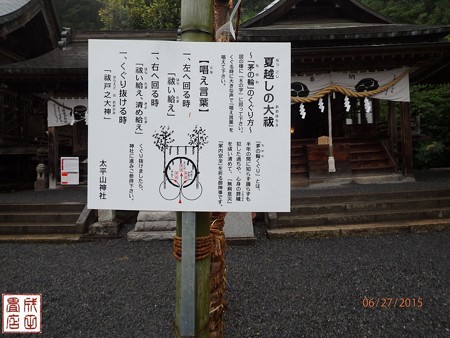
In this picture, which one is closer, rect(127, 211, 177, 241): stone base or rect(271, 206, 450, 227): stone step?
rect(127, 211, 177, 241): stone base

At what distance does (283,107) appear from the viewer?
1.41 meters

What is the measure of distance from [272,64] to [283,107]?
0.84 ft

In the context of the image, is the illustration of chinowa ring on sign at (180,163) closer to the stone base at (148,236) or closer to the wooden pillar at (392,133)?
the stone base at (148,236)

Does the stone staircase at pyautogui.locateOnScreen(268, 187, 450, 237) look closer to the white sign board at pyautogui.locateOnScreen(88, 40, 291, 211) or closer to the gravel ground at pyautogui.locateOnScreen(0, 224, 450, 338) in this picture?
the gravel ground at pyautogui.locateOnScreen(0, 224, 450, 338)

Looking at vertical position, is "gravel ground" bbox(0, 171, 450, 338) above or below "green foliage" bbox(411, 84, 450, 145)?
below

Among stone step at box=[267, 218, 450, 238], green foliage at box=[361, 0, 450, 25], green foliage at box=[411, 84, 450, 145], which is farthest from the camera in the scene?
green foliage at box=[361, 0, 450, 25]

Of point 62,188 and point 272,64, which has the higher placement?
point 272,64

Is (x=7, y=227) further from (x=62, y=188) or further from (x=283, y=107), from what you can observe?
(x=283, y=107)

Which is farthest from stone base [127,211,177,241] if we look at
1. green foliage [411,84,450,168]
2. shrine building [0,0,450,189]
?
green foliage [411,84,450,168]

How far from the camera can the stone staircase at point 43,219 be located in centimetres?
507

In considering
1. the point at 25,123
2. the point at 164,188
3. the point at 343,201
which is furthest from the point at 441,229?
the point at 25,123

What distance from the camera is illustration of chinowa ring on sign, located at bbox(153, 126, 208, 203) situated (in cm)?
134
